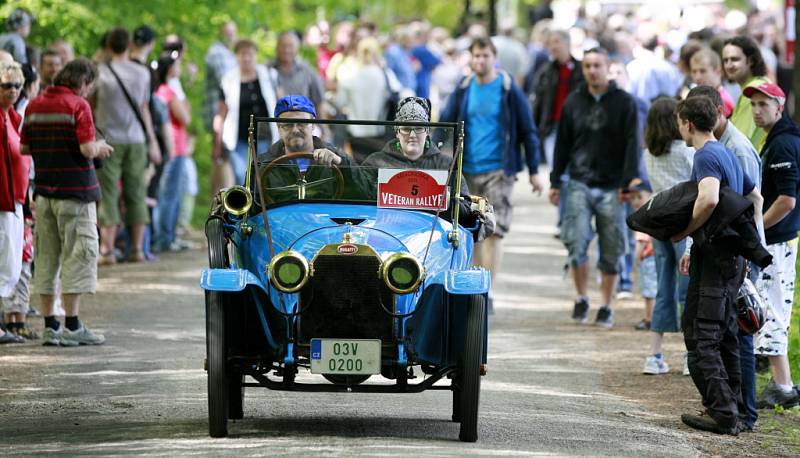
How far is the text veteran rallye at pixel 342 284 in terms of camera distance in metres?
8.31

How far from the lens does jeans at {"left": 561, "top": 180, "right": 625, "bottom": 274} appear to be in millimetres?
14133

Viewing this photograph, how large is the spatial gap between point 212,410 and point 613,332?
6.24 meters

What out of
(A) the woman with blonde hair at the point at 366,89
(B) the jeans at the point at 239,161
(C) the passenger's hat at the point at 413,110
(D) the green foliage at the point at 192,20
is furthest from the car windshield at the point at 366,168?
(A) the woman with blonde hair at the point at 366,89

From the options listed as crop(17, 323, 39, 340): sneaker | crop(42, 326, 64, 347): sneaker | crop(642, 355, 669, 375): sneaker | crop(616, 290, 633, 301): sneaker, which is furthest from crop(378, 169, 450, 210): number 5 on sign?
crop(616, 290, 633, 301): sneaker

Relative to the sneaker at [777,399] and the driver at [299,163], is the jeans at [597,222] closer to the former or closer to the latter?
the sneaker at [777,399]

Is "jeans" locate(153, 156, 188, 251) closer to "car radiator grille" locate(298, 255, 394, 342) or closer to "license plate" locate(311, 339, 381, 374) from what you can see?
"car radiator grille" locate(298, 255, 394, 342)

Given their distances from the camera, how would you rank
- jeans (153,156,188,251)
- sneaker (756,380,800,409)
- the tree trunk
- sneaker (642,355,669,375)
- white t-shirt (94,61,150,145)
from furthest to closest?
the tree trunk → jeans (153,156,188,251) → white t-shirt (94,61,150,145) → sneaker (642,355,669,375) → sneaker (756,380,800,409)

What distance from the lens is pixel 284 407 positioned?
9.76 meters

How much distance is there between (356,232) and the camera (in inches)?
346

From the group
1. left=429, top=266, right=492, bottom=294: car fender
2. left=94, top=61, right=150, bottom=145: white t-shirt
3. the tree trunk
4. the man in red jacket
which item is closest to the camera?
left=429, top=266, right=492, bottom=294: car fender

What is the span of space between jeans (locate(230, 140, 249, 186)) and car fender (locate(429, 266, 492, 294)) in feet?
33.0

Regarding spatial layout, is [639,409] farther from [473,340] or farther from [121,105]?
[121,105]

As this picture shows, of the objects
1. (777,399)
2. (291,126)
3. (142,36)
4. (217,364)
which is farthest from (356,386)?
(142,36)

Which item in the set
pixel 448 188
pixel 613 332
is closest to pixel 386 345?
pixel 448 188
